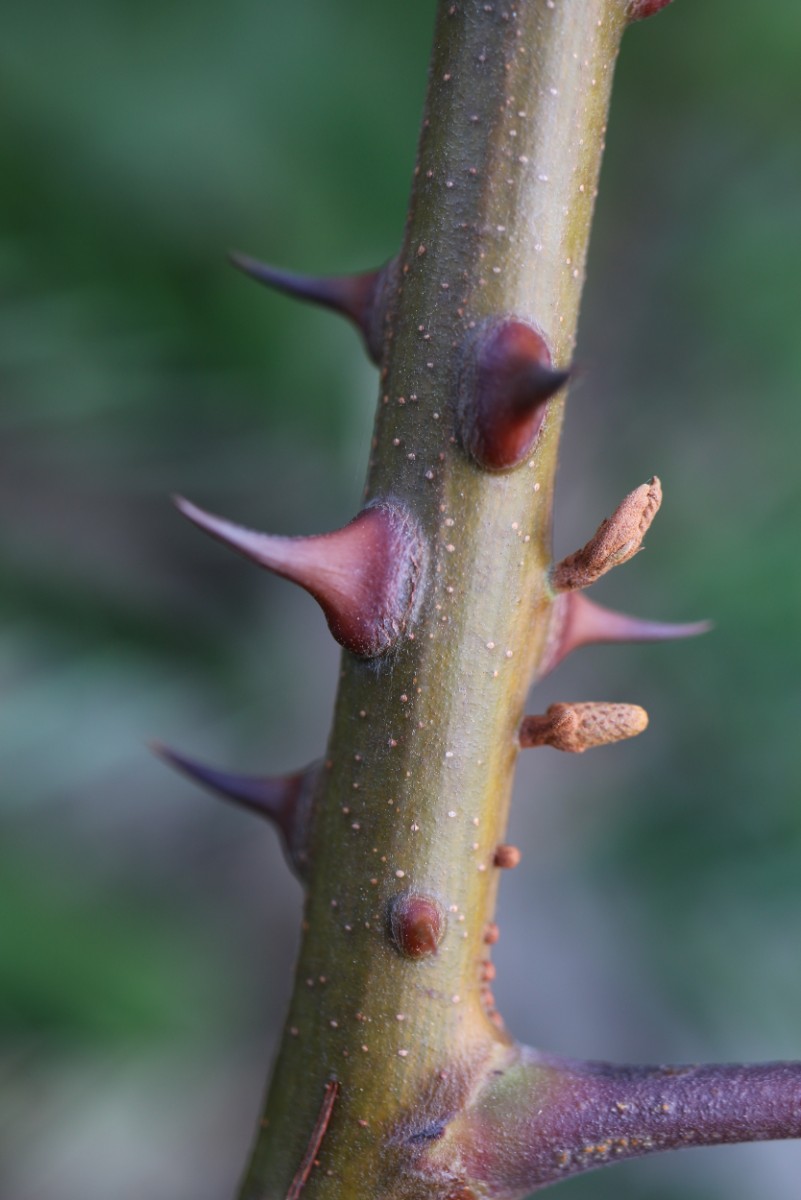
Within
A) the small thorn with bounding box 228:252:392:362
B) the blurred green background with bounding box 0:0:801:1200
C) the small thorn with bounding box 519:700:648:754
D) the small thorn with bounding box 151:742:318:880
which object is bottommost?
the small thorn with bounding box 151:742:318:880

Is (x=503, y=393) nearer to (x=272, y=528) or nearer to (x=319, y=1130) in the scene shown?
(x=319, y=1130)

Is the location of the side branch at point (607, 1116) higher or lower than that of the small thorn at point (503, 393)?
lower

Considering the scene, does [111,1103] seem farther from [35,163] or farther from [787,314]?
[787,314]

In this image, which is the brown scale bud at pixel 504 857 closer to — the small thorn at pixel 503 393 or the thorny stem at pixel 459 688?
the thorny stem at pixel 459 688

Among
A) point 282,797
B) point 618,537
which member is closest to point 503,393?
point 618,537

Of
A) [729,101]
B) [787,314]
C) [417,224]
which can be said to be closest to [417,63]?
[729,101]

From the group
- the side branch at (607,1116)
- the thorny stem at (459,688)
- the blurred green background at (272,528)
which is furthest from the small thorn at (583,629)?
the blurred green background at (272,528)

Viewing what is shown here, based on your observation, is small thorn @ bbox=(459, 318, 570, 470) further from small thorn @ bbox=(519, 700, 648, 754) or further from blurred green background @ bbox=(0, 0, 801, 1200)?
blurred green background @ bbox=(0, 0, 801, 1200)

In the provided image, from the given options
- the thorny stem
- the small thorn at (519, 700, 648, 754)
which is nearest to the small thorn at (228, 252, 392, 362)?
the thorny stem
